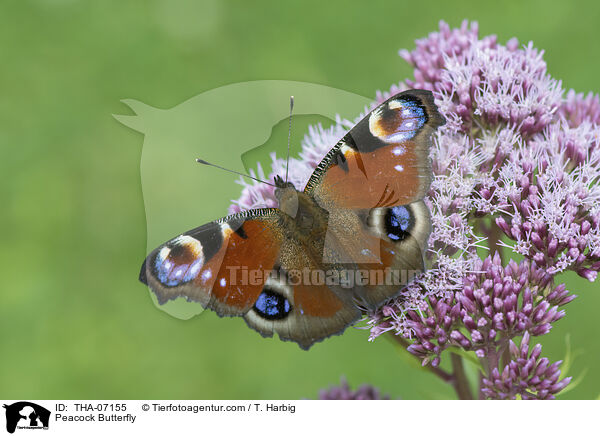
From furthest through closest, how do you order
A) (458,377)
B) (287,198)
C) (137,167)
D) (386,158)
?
(137,167), (458,377), (287,198), (386,158)

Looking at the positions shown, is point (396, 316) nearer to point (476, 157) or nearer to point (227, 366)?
point (476, 157)

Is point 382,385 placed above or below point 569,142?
below

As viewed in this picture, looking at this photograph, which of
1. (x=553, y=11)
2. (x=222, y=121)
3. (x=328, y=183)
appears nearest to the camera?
(x=328, y=183)

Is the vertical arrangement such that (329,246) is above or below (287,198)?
below

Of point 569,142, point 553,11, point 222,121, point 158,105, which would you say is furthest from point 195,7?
point 569,142

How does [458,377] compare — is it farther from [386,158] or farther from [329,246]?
[386,158]

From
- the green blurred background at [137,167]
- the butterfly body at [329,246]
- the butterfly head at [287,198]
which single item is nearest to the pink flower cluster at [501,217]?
the butterfly body at [329,246]

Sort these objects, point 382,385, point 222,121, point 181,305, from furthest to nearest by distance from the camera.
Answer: point 382,385
point 222,121
point 181,305

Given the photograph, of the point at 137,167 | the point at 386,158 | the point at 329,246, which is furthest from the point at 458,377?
the point at 137,167
